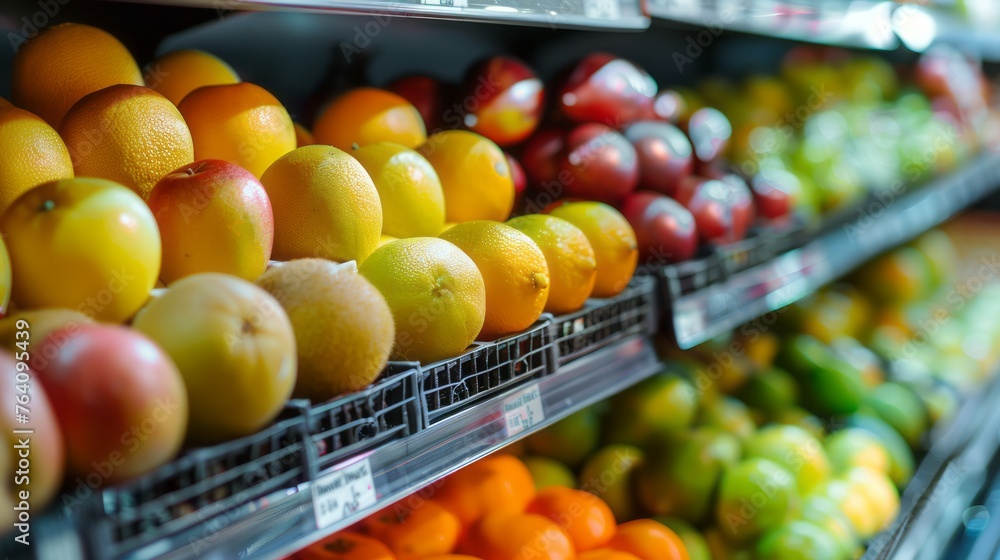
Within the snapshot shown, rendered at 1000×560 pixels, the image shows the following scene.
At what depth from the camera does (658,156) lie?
1509 mm

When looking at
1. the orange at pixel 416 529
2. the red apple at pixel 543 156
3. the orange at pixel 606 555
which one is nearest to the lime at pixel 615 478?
the orange at pixel 606 555

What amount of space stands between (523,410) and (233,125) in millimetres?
467

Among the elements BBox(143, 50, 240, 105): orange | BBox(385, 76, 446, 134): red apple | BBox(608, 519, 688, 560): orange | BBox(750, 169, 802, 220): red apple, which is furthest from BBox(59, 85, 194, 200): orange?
BBox(750, 169, 802, 220): red apple

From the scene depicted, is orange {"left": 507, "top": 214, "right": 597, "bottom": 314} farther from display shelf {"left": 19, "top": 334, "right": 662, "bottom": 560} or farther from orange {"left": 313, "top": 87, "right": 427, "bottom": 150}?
orange {"left": 313, "top": 87, "right": 427, "bottom": 150}

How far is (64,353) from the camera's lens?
1.93ft

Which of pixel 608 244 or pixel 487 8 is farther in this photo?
pixel 608 244

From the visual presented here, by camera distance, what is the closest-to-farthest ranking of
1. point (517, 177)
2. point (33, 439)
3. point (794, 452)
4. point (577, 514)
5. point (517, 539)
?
point (33, 439)
point (517, 539)
point (577, 514)
point (517, 177)
point (794, 452)

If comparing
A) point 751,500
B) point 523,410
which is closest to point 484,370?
point 523,410

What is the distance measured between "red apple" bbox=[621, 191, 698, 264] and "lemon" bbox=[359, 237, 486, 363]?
22.7 inches

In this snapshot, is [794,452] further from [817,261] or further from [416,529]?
[416,529]

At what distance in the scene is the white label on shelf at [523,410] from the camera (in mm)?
983

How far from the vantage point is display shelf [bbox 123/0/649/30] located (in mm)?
821

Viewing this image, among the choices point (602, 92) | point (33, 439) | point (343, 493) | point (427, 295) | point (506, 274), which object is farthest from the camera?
point (602, 92)

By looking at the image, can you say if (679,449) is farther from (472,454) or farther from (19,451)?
(19,451)
